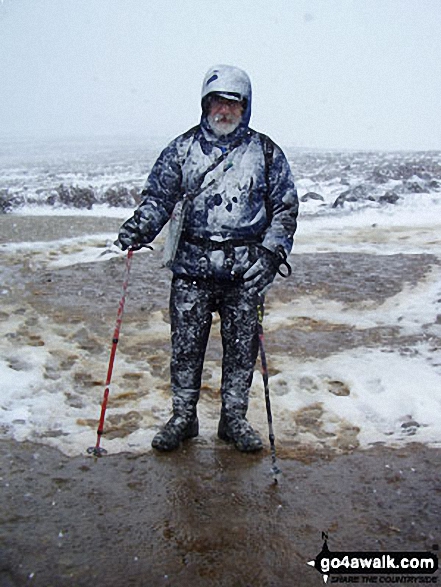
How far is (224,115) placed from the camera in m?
3.61

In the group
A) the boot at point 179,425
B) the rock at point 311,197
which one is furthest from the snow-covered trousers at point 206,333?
the rock at point 311,197

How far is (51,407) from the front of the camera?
4.45 m

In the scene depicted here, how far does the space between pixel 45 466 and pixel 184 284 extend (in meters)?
1.38

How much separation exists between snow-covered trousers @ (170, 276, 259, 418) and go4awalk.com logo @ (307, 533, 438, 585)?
1.28 meters

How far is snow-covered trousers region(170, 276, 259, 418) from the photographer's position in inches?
148

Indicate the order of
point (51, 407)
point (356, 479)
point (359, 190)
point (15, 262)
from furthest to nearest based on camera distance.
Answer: point (359, 190) < point (15, 262) < point (51, 407) < point (356, 479)

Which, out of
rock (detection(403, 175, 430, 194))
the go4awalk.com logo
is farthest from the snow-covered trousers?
rock (detection(403, 175, 430, 194))

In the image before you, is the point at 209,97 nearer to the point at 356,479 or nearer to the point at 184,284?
the point at 184,284

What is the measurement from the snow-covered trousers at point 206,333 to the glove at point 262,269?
12 centimetres

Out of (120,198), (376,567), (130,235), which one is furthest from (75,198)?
(376,567)

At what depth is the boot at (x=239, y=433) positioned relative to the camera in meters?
3.80

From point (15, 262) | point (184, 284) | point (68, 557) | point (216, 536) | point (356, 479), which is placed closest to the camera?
point (68, 557)

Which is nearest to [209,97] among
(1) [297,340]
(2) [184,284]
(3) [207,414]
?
(2) [184,284]

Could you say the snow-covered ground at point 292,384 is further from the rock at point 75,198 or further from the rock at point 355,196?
the rock at point 75,198
